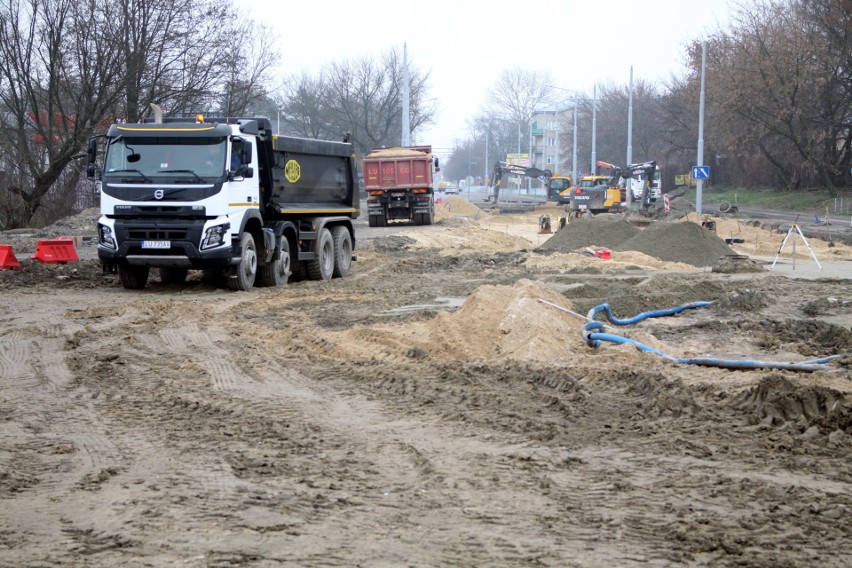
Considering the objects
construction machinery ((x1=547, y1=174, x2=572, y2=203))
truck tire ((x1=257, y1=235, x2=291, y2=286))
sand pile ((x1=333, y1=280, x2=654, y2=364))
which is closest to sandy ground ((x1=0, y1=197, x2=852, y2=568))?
sand pile ((x1=333, y1=280, x2=654, y2=364))

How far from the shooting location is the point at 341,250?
19.1m

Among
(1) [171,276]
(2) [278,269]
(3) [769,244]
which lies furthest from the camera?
(3) [769,244]

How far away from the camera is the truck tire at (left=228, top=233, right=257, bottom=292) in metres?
15.5

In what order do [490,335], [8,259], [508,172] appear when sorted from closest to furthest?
[490,335]
[8,259]
[508,172]

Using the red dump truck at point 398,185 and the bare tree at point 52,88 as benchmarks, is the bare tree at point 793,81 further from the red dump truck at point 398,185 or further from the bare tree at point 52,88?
the bare tree at point 52,88

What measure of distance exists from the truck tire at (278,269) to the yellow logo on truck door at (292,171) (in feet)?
3.51

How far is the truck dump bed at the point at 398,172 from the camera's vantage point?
123 feet

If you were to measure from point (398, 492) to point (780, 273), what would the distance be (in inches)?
640

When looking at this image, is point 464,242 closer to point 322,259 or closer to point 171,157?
point 322,259

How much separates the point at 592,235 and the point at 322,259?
1078 centimetres

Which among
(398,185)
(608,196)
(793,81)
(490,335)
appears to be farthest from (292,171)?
(793,81)

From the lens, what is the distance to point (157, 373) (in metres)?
8.95

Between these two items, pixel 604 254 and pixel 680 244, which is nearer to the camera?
pixel 680 244

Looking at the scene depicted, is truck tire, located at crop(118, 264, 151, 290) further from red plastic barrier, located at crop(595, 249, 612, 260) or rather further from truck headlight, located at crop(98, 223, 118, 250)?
red plastic barrier, located at crop(595, 249, 612, 260)
